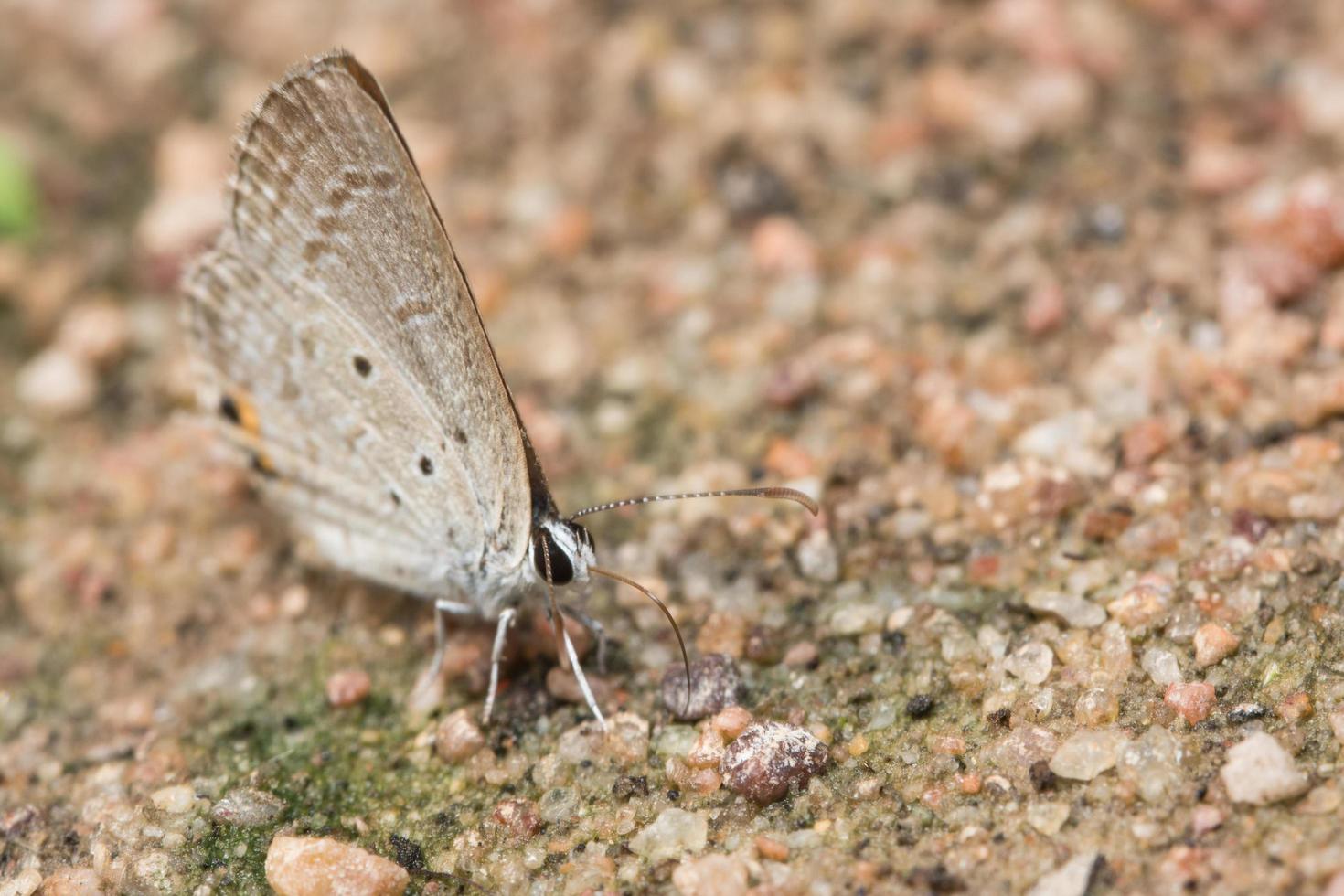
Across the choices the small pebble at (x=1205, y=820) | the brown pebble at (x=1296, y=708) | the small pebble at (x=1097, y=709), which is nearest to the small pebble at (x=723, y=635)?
the small pebble at (x=1097, y=709)

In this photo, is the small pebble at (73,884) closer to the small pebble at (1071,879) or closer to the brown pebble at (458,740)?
the brown pebble at (458,740)

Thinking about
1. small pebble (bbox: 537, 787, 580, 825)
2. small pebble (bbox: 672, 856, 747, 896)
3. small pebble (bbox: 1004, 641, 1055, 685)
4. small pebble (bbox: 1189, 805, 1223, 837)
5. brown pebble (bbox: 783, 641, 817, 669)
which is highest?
small pebble (bbox: 537, 787, 580, 825)

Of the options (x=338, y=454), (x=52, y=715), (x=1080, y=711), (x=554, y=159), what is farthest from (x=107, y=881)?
(x=554, y=159)

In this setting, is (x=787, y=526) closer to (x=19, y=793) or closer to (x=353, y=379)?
(x=353, y=379)

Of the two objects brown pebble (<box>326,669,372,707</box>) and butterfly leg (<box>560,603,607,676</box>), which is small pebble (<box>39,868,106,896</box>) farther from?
butterfly leg (<box>560,603,607,676</box>)

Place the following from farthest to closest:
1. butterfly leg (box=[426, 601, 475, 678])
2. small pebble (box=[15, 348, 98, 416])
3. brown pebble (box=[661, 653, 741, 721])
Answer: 1. small pebble (box=[15, 348, 98, 416])
2. butterfly leg (box=[426, 601, 475, 678])
3. brown pebble (box=[661, 653, 741, 721])

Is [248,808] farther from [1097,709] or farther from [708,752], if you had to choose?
[1097,709]

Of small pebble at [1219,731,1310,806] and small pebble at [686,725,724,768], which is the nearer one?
small pebble at [1219,731,1310,806]

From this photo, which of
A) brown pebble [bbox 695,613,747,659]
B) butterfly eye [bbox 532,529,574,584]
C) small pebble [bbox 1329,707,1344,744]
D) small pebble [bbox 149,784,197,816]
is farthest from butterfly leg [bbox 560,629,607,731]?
small pebble [bbox 1329,707,1344,744]
